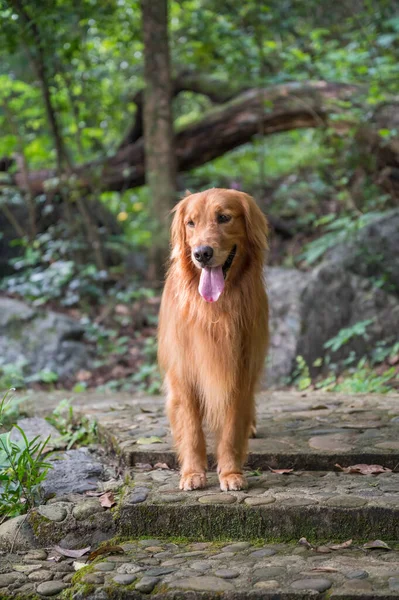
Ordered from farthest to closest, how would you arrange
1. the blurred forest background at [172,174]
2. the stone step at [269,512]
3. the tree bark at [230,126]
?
1. the tree bark at [230,126]
2. the blurred forest background at [172,174]
3. the stone step at [269,512]

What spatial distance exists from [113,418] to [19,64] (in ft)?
25.3

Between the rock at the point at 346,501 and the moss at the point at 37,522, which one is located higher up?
the rock at the point at 346,501

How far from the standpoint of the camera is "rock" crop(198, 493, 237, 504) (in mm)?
3488

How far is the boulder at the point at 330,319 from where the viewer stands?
722cm

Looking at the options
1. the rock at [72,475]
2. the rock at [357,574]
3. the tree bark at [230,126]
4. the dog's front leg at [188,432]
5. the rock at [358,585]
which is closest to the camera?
the rock at [358,585]

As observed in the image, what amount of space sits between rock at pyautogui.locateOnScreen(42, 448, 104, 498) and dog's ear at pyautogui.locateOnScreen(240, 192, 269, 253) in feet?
5.30


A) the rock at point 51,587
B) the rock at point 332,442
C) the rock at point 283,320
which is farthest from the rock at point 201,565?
the rock at point 283,320

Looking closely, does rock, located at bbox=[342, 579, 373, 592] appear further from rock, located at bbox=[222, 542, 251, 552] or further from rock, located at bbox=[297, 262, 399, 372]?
rock, located at bbox=[297, 262, 399, 372]

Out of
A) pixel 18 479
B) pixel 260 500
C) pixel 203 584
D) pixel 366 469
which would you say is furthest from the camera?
pixel 366 469

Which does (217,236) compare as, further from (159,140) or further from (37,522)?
(159,140)

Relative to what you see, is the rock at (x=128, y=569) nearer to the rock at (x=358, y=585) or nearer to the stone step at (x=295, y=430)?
the rock at (x=358, y=585)

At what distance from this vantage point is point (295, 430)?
473cm

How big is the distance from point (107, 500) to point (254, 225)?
1660mm

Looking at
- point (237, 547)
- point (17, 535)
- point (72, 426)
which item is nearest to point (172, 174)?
point (72, 426)
